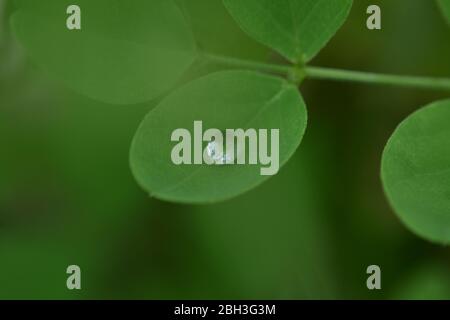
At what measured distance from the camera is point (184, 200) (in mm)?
580

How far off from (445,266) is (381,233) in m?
0.11

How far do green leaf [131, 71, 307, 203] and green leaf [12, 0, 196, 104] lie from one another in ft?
0.18

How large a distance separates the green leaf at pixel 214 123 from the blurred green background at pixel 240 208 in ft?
1.12

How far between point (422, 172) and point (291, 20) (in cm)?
Answer: 20

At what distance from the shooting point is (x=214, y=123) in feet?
2.17

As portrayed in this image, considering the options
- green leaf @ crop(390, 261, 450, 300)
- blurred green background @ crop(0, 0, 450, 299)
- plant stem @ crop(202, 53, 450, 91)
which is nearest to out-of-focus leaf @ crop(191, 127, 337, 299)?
blurred green background @ crop(0, 0, 450, 299)

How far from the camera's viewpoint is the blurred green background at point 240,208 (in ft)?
3.32

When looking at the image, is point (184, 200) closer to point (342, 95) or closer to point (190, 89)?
point (190, 89)

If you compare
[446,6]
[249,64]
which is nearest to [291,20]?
[249,64]

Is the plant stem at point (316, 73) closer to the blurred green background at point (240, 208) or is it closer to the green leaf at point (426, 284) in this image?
the blurred green background at point (240, 208)

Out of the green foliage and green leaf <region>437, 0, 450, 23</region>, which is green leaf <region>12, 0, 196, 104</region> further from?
green leaf <region>437, 0, 450, 23</region>

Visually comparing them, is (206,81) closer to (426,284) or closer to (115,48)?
(115,48)
